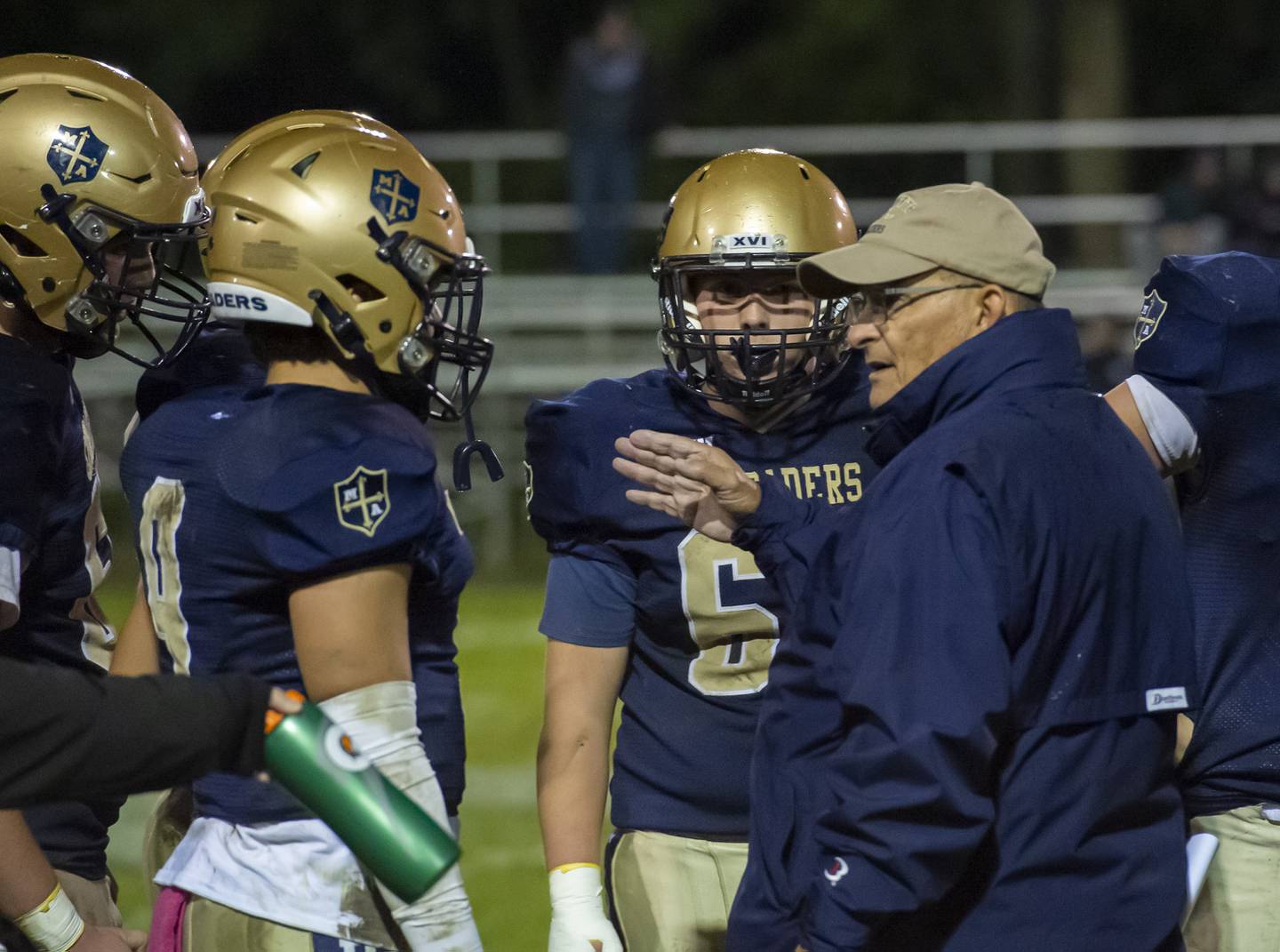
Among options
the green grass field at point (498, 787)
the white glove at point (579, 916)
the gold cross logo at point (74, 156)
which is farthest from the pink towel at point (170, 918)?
the green grass field at point (498, 787)

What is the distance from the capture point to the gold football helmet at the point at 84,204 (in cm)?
270

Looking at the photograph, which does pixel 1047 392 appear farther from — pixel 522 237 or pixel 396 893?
pixel 522 237

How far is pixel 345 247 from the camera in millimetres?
2340

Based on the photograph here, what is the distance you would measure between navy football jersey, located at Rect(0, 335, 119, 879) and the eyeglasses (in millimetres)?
1121

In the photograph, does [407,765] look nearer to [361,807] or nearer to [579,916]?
[361,807]

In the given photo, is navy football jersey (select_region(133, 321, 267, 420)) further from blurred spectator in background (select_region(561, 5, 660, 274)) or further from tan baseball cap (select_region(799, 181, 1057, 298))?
blurred spectator in background (select_region(561, 5, 660, 274))

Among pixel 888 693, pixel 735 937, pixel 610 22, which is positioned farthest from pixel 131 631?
pixel 610 22

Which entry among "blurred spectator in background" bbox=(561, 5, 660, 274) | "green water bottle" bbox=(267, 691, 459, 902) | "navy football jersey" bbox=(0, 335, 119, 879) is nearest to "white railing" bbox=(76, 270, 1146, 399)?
"blurred spectator in background" bbox=(561, 5, 660, 274)

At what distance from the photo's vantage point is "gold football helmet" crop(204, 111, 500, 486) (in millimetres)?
2332

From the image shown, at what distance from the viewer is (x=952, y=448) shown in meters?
2.09

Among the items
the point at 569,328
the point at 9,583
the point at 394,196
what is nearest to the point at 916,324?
the point at 394,196

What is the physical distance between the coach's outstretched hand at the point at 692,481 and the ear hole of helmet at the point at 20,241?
934 mm

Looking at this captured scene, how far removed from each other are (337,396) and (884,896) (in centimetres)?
91

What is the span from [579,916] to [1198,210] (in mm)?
8876
